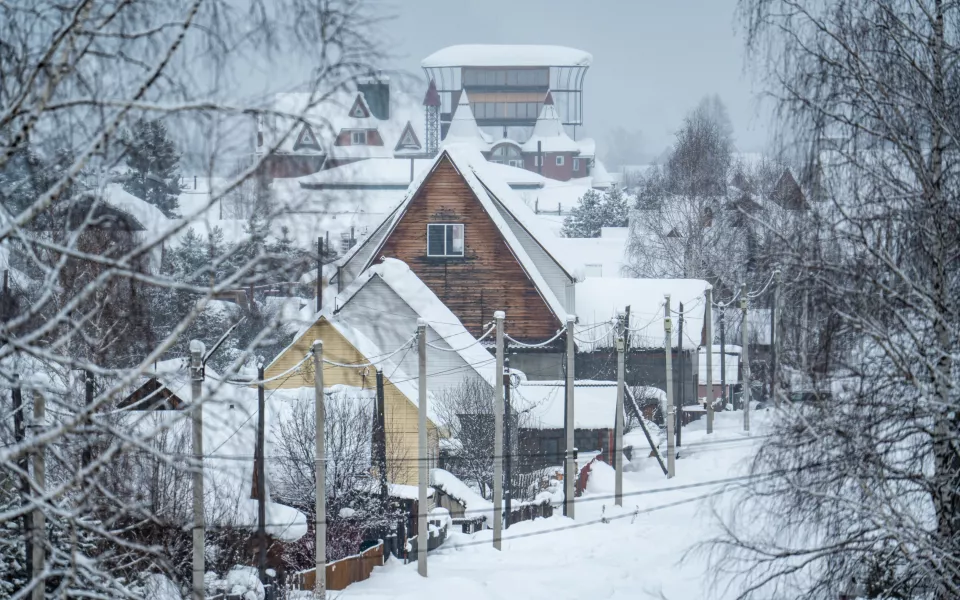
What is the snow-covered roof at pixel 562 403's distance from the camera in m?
29.9

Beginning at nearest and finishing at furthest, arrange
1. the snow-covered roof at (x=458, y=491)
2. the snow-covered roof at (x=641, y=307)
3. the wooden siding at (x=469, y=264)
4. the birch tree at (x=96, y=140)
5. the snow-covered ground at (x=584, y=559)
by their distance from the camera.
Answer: the birch tree at (x=96, y=140)
the snow-covered ground at (x=584, y=559)
the snow-covered roof at (x=458, y=491)
the wooden siding at (x=469, y=264)
the snow-covered roof at (x=641, y=307)

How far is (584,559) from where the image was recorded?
69.6 feet

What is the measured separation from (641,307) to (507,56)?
97676 millimetres

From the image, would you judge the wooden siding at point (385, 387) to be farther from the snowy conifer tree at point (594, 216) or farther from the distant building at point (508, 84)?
the distant building at point (508, 84)

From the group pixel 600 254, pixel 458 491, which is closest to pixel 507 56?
pixel 600 254

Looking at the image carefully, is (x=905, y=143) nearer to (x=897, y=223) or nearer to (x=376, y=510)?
(x=897, y=223)

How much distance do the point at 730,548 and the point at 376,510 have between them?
13772 mm

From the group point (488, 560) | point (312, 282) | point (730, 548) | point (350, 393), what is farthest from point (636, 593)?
point (312, 282)

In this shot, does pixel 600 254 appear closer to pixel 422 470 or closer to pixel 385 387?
pixel 385 387

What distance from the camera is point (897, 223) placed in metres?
8.34

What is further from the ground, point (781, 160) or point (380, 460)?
point (781, 160)

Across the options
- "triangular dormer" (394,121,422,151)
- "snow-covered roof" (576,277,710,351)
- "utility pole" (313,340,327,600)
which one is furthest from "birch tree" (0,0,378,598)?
"triangular dormer" (394,121,422,151)

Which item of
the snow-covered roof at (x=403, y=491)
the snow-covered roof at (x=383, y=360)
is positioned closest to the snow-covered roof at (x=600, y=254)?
the snow-covered roof at (x=383, y=360)

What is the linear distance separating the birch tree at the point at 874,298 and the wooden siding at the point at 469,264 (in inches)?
1011
